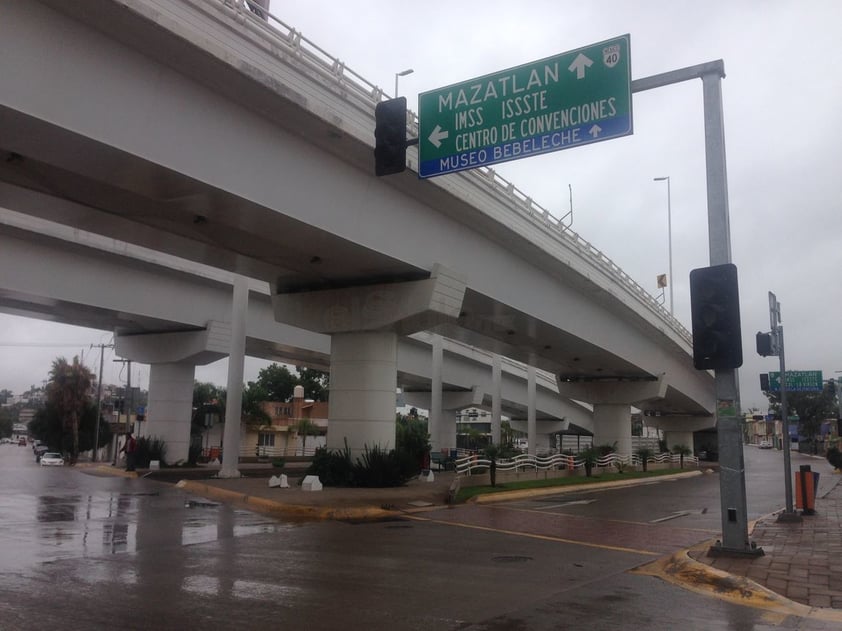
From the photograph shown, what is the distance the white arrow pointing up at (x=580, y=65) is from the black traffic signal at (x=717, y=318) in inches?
138

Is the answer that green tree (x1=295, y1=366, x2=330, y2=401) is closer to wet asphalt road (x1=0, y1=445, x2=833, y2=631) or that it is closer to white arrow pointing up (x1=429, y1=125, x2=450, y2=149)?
wet asphalt road (x1=0, y1=445, x2=833, y2=631)

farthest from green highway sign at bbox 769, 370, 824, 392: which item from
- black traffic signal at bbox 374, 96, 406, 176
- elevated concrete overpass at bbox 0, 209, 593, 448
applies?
elevated concrete overpass at bbox 0, 209, 593, 448

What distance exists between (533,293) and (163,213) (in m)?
15.1

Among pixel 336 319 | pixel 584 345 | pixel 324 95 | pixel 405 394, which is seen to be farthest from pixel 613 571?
pixel 405 394

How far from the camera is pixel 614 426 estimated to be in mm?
Result: 46531

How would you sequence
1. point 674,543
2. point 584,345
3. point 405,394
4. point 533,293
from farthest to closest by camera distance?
point 405,394
point 584,345
point 533,293
point 674,543

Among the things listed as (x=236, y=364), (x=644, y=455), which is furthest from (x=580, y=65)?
(x=644, y=455)

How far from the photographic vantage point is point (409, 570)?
1049 centimetres

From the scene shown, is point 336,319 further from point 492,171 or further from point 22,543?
point 22,543

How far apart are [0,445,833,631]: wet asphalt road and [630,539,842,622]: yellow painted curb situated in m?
0.28

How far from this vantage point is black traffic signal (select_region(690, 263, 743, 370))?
11414mm

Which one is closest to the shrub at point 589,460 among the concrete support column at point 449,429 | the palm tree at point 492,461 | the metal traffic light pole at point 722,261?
the palm tree at point 492,461

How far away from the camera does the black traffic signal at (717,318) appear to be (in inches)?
449

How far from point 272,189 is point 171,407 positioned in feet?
73.6
